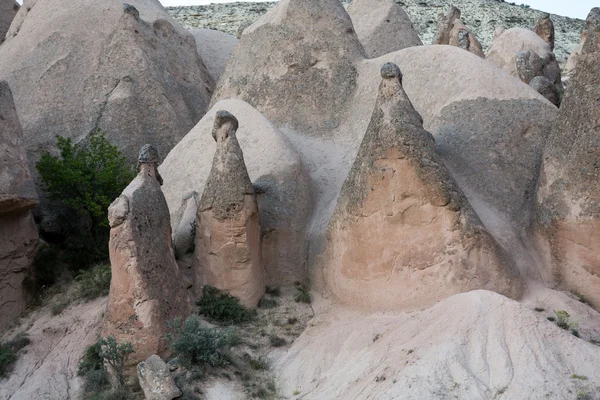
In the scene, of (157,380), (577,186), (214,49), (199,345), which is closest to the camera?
(157,380)

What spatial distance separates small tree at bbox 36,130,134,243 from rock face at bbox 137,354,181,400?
5452 mm

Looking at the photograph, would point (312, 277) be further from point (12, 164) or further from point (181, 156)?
point (12, 164)

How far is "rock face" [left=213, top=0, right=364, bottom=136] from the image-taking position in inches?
685

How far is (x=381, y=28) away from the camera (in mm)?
25250

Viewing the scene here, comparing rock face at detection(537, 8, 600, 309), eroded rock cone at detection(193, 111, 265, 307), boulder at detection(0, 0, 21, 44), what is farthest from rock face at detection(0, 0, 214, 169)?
rock face at detection(537, 8, 600, 309)

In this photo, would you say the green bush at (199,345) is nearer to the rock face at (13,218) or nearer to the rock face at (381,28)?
the rock face at (13,218)

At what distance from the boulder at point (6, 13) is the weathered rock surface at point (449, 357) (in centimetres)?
1474

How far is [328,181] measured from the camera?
1588 cm

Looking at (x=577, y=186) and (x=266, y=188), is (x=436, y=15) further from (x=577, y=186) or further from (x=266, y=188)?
(x=577, y=186)

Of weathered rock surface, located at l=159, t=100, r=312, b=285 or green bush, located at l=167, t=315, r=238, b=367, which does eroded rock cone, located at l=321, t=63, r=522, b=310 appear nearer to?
weathered rock surface, located at l=159, t=100, r=312, b=285

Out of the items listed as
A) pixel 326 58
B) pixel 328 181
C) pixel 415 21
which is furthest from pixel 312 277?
pixel 415 21

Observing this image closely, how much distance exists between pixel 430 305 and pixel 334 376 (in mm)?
1673

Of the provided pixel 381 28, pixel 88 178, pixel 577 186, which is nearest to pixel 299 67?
pixel 88 178

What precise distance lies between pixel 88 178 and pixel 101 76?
11.7ft
